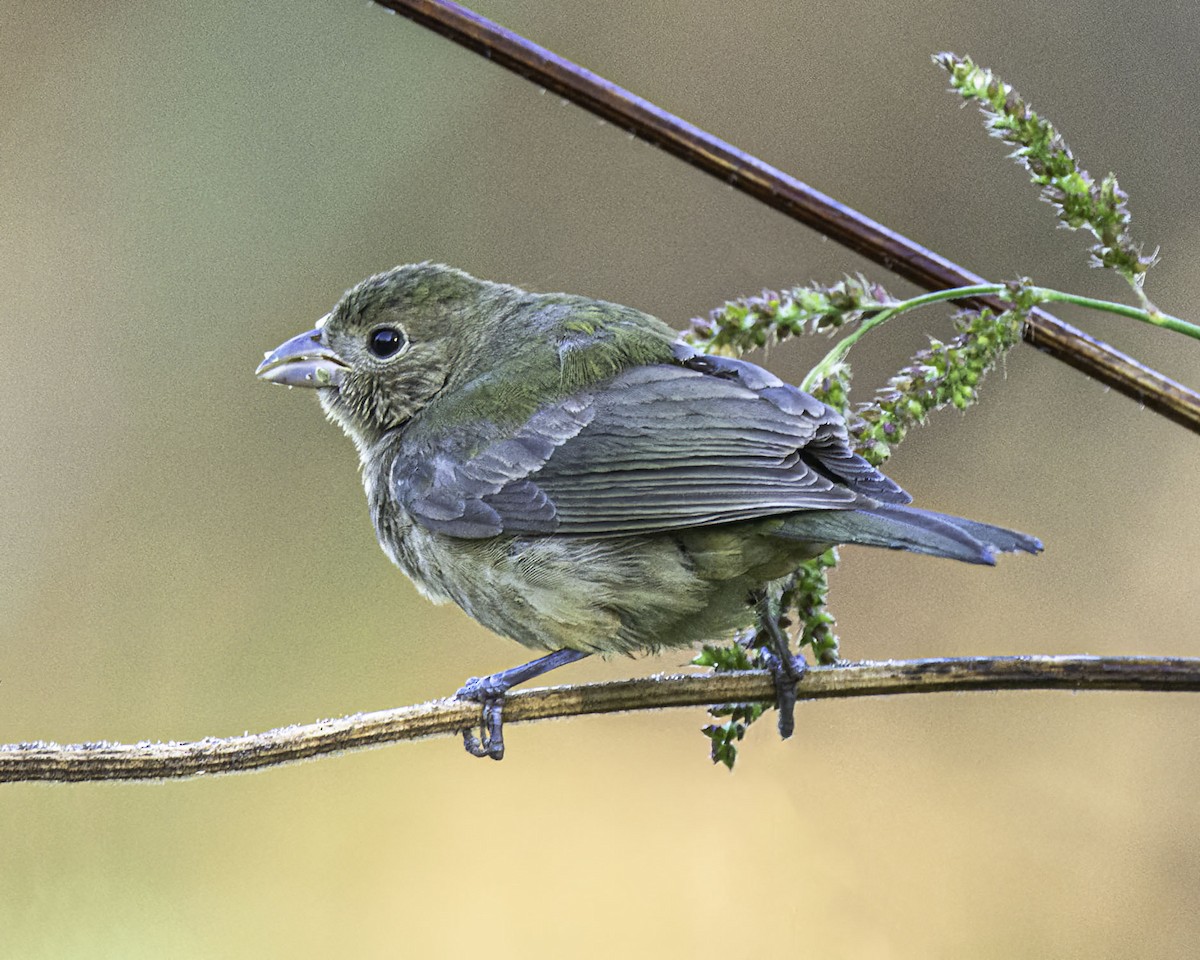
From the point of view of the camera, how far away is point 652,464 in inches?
102

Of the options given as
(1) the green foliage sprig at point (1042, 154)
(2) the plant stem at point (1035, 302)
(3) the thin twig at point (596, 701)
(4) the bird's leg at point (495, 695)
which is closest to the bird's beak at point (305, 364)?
(4) the bird's leg at point (495, 695)

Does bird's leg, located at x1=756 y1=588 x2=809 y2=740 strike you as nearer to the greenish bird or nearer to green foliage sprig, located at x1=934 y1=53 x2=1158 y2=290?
the greenish bird

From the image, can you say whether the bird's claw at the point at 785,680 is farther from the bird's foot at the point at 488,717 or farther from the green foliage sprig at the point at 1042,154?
the green foliage sprig at the point at 1042,154

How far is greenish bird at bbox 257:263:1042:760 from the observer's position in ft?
7.79

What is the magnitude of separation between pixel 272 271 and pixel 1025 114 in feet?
10.4

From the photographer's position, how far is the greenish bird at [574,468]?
2.37 meters

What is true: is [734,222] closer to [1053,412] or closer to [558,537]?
[1053,412]

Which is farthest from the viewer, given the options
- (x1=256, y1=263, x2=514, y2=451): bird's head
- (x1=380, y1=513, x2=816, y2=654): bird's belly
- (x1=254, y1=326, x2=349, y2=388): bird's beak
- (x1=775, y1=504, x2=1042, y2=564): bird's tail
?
(x1=256, y1=263, x2=514, y2=451): bird's head

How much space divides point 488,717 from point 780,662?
18.1 inches

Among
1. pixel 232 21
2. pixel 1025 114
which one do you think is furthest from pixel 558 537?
pixel 232 21

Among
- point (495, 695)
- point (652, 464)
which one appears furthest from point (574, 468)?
point (495, 695)

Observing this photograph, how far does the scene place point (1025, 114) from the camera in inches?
68.6

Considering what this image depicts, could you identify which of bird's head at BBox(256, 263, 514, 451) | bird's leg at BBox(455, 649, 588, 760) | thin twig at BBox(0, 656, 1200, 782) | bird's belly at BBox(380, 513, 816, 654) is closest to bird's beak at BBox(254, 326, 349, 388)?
bird's head at BBox(256, 263, 514, 451)

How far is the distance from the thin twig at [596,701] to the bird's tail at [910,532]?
146mm
